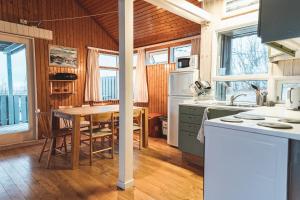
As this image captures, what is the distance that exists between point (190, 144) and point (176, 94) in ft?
3.66

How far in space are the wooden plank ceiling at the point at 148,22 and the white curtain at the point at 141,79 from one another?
394mm

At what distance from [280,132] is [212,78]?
247 cm

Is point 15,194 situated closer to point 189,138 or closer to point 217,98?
point 189,138

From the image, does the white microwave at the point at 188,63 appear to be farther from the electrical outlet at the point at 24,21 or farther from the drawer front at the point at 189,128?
the electrical outlet at the point at 24,21

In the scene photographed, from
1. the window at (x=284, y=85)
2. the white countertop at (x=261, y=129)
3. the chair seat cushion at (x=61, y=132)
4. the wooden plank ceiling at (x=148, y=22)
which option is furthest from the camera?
the wooden plank ceiling at (x=148, y=22)

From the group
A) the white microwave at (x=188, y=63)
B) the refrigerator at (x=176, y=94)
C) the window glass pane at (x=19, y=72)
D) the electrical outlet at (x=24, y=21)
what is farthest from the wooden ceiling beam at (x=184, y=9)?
the window glass pane at (x=19, y=72)

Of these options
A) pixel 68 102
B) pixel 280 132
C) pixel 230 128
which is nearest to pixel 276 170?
pixel 280 132

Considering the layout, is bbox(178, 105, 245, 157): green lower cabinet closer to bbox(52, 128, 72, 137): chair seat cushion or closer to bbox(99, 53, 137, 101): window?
bbox(52, 128, 72, 137): chair seat cushion

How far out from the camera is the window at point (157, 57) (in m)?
4.93

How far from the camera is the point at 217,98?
3.53 m

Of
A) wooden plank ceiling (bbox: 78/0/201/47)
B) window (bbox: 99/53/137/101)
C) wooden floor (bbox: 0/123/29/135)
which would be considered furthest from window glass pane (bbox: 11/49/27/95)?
wooden plank ceiling (bbox: 78/0/201/47)

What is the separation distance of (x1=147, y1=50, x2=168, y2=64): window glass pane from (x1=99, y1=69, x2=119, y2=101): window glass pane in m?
1.22

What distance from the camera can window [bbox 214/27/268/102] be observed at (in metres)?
2.97

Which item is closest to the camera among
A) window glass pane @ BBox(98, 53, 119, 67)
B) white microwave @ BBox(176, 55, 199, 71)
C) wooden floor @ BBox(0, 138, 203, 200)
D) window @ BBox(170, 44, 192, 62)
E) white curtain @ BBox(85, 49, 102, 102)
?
Result: wooden floor @ BBox(0, 138, 203, 200)
